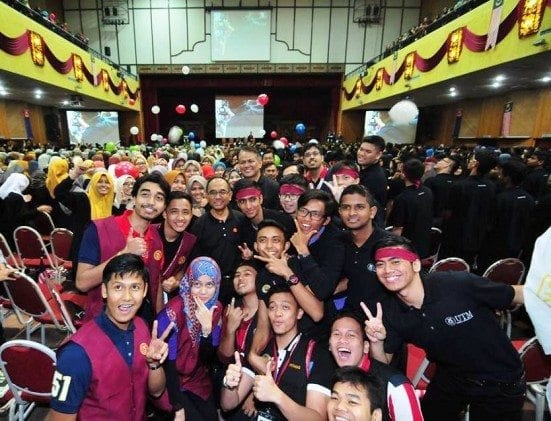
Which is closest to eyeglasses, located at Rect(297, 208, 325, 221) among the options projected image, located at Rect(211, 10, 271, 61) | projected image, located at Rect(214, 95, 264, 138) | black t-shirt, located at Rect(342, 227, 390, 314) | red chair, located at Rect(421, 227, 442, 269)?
black t-shirt, located at Rect(342, 227, 390, 314)

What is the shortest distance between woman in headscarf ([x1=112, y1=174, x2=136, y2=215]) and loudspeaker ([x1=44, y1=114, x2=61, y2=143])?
14.8m

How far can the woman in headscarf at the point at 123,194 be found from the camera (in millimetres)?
3707

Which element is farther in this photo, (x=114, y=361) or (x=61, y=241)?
(x=61, y=241)

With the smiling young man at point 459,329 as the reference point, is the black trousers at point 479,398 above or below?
below

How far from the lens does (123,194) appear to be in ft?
12.6

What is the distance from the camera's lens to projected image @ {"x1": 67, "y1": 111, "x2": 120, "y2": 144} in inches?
698

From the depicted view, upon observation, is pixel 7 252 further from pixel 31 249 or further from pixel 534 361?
pixel 534 361

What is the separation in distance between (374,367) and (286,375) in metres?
0.47

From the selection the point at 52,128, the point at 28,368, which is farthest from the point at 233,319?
the point at 52,128

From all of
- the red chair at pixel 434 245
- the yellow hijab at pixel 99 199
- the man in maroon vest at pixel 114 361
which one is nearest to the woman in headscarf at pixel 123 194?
the yellow hijab at pixel 99 199

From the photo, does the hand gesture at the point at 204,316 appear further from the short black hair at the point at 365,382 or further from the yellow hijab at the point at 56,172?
the yellow hijab at the point at 56,172

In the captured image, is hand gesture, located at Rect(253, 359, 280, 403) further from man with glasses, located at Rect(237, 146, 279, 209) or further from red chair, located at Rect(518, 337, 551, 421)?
man with glasses, located at Rect(237, 146, 279, 209)

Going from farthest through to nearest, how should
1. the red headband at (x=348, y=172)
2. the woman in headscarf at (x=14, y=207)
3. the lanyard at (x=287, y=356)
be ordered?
1. the woman in headscarf at (x=14, y=207)
2. the red headband at (x=348, y=172)
3. the lanyard at (x=287, y=356)

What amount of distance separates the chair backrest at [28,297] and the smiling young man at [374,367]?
216 cm
